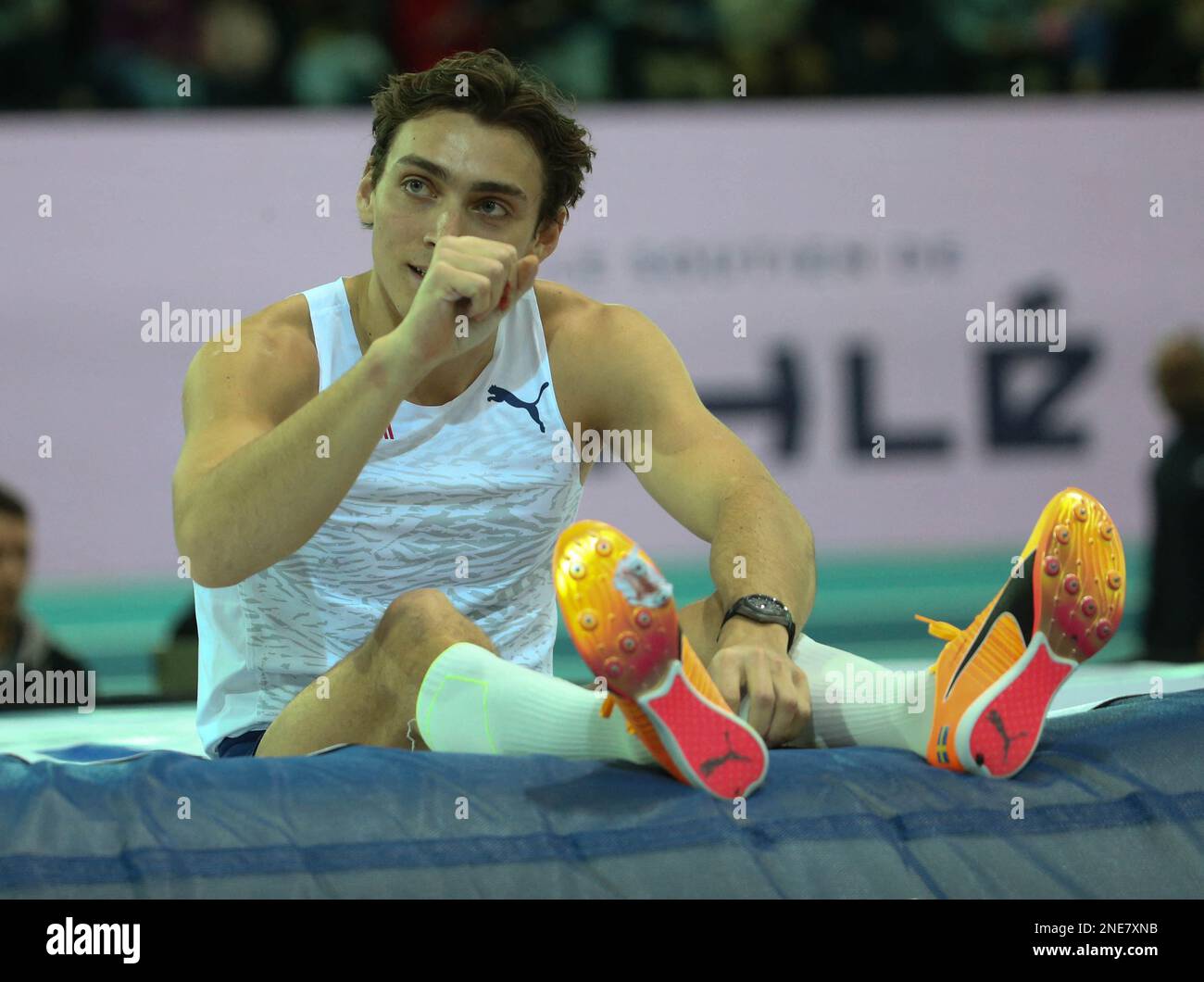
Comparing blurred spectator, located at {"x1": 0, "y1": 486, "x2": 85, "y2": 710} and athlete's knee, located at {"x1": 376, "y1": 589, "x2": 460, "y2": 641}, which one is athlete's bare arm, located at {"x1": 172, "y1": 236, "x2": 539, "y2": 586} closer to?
athlete's knee, located at {"x1": 376, "y1": 589, "x2": 460, "y2": 641}

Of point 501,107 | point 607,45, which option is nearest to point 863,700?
point 501,107

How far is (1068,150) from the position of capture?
372 cm

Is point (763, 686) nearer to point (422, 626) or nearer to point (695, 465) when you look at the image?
point (422, 626)

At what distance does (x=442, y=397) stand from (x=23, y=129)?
2.02 meters

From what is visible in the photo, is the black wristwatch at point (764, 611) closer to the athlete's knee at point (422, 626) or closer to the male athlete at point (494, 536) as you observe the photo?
the male athlete at point (494, 536)

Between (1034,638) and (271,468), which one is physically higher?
(271,468)

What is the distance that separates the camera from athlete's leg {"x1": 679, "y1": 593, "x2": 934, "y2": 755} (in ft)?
5.09

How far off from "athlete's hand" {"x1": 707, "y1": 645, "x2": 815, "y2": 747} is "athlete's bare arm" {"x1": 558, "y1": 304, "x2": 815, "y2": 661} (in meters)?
0.14

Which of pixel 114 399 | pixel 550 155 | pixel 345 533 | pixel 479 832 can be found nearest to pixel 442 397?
pixel 345 533

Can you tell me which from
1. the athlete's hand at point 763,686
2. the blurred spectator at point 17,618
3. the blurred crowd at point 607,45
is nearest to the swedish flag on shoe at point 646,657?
the athlete's hand at point 763,686

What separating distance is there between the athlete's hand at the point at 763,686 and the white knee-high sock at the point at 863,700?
0.34 feet

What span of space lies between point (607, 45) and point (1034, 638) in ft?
9.59

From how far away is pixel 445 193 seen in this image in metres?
1.81

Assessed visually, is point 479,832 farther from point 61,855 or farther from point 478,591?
point 478,591
